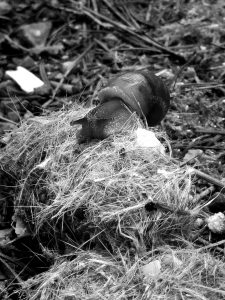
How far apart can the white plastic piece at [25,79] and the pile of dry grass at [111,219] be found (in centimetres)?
113

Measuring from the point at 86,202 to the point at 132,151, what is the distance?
1.34 ft

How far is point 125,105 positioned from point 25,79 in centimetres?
138

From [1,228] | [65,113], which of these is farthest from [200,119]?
[1,228]

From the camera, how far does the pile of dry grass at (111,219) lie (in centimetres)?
247

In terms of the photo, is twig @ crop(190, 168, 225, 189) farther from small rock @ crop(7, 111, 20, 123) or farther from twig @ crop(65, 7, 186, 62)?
twig @ crop(65, 7, 186, 62)

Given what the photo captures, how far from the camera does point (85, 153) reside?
10.1 ft

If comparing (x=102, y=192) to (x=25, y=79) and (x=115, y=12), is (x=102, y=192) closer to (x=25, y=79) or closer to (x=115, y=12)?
(x=25, y=79)

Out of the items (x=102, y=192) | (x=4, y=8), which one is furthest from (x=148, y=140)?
(x=4, y=8)

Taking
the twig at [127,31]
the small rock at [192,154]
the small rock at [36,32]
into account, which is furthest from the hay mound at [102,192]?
the small rock at [36,32]

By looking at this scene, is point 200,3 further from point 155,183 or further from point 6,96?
point 155,183

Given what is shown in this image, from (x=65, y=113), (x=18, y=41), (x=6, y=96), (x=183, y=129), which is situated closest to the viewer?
(x=65, y=113)

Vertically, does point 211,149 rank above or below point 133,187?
below

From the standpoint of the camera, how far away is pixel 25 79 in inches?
A: 174

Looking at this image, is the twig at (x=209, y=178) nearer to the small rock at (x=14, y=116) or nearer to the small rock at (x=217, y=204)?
the small rock at (x=217, y=204)
